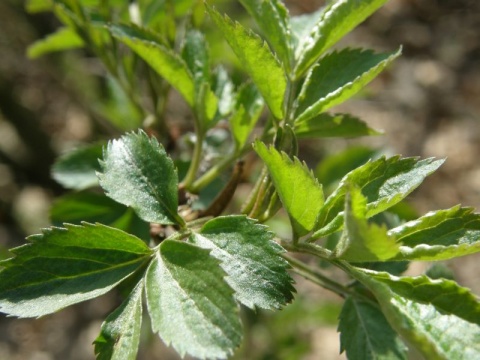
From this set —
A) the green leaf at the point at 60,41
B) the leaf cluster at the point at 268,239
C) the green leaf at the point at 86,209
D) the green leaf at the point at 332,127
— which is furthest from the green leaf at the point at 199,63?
the green leaf at the point at 60,41

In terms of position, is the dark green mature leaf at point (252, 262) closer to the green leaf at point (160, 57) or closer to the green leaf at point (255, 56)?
the green leaf at point (255, 56)

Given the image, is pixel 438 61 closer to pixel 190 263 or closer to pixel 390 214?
pixel 390 214

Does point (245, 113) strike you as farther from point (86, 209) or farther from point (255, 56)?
point (86, 209)

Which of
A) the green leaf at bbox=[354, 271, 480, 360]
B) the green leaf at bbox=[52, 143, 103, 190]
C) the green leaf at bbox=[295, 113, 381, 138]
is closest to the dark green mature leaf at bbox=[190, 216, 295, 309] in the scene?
the green leaf at bbox=[354, 271, 480, 360]

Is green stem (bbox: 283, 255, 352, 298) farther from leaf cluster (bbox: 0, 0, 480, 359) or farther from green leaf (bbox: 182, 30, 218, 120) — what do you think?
green leaf (bbox: 182, 30, 218, 120)

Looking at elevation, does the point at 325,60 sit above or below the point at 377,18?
above

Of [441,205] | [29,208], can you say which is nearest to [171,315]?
[29,208]

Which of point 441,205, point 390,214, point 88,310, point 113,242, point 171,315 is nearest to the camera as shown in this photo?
point 171,315
